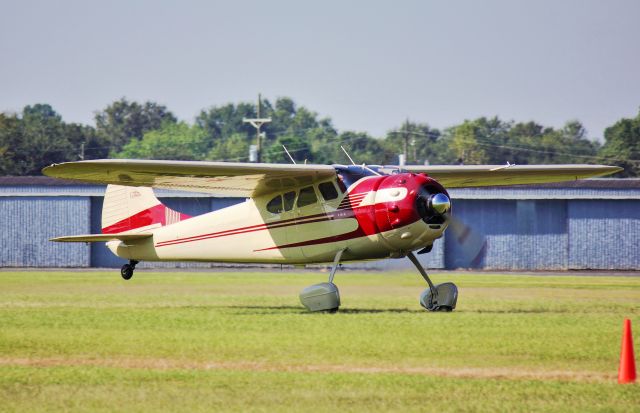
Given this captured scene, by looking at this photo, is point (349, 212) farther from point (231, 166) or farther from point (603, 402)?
point (603, 402)

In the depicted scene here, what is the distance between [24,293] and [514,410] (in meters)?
16.7

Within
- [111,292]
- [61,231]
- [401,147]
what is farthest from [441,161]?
[111,292]

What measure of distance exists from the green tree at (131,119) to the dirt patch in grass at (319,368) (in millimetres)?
137860

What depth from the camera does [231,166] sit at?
1877cm

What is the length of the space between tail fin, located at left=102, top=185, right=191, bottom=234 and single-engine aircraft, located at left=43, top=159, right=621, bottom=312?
21mm

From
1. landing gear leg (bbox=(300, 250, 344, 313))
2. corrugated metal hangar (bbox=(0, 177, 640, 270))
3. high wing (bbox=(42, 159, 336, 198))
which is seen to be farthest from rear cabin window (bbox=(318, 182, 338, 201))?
corrugated metal hangar (bbox=(0, 177, 640, 270))

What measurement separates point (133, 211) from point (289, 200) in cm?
460

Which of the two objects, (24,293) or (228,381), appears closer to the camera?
(228,381)

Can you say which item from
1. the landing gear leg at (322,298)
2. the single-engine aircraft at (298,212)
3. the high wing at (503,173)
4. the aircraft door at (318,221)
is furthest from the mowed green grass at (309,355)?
the high wing at (503,173)

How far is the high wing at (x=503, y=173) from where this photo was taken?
21.6 m

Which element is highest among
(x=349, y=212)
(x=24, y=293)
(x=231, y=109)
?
(x=231, y=109)

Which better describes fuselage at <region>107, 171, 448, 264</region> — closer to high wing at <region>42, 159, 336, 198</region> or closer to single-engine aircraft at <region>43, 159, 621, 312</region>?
single-engine aircraft at <region>43, 159, 621, 312</region>

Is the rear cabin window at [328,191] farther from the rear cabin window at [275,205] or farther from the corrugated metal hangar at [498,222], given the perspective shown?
the corrugated metal hangar at [498,222]

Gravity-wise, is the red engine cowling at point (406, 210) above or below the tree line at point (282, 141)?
below
